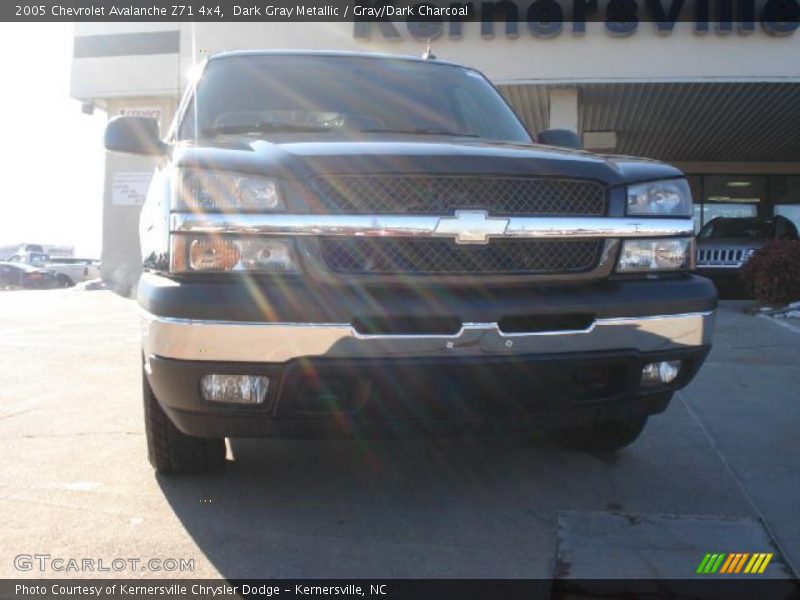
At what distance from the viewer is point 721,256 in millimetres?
13227

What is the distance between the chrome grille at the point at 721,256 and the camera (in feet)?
43.0

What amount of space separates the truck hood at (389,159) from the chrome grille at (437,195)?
3 centimetres

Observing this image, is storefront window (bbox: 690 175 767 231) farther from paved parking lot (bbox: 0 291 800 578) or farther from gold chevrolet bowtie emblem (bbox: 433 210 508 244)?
gold chevrolet bowtie emblem (bbox: 433 210 508 244)

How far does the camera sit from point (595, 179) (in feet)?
10.3

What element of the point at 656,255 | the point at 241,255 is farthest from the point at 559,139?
the point at 241,255

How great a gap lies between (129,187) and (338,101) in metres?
14.3

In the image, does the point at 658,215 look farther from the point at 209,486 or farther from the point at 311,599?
the point at 209,486

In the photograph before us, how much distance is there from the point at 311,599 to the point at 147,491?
1.24 meters

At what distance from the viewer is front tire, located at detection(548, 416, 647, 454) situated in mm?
3863

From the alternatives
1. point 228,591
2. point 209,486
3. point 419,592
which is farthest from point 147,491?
point 419,592

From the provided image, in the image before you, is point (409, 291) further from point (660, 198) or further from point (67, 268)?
point (67, 268)

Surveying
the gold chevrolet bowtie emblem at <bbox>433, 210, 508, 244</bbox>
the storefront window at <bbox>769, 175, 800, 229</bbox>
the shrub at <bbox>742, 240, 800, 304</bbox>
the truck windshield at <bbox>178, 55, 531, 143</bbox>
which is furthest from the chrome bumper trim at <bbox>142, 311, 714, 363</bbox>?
the storefront window at <bbox>769, 175, 800, 229</bbox>

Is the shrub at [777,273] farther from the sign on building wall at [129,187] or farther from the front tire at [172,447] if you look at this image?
the sign on building wall at [129,187]

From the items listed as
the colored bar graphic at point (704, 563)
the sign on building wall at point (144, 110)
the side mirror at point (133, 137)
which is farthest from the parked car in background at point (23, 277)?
the colored bar graphic at point (704, 563)
